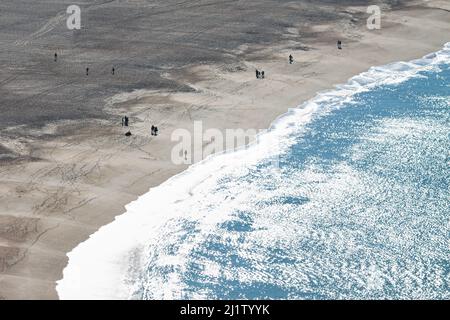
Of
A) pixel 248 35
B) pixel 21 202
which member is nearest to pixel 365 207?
pixel 21 202

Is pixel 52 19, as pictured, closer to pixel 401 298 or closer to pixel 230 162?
pixel 230 162

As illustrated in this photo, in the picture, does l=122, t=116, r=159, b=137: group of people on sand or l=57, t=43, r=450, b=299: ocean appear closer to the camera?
l=57, t=43, r=450, b=299: ocean

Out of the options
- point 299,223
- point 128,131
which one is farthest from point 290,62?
point 299,223

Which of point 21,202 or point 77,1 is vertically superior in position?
point 77,1

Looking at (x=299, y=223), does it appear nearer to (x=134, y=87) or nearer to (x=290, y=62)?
(x=134, y=87)

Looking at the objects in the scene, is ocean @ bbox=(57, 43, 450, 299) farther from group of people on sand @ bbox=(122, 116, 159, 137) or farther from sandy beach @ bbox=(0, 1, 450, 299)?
group of people on sand @ bbox=(122, 116, 159, 137)
